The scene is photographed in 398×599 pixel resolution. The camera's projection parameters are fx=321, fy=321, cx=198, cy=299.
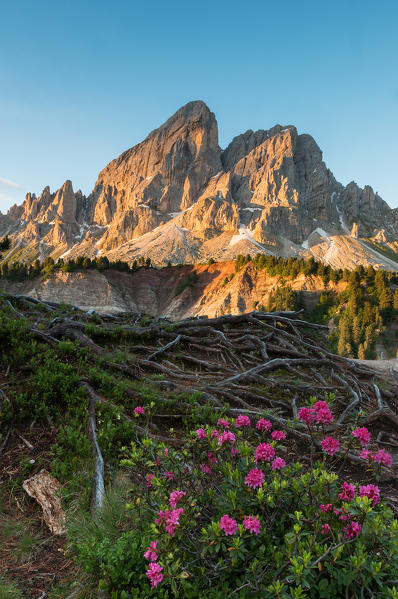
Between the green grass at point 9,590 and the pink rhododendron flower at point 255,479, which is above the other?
the pink rhododendron flower at point 255,479

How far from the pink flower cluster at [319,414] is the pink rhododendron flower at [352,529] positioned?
0.80 m

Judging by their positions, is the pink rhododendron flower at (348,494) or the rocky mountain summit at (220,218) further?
the rocky mountain summit at (220,218)

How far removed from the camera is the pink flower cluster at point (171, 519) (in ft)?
6.35

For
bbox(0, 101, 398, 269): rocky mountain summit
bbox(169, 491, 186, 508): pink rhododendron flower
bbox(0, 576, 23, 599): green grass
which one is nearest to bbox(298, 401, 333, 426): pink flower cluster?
bbox(169, 491, 186, 508): pink rhododendron flower

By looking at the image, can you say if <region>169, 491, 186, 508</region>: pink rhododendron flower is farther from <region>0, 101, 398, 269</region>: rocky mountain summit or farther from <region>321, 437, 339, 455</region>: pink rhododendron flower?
<region>0, 101, 398, 269</region>: rocky mountain summit

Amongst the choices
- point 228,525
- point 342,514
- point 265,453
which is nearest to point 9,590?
point 228,525

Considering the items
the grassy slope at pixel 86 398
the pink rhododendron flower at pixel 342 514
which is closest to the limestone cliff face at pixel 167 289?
the grassy slope at pixel 86 398

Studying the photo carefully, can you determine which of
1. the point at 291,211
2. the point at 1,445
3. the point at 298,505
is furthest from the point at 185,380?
the point at 291,211

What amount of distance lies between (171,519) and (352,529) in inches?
41.8

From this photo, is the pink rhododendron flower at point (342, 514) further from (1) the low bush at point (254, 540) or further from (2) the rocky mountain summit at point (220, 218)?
(2) the rocky mountain summit at point (220, 218)

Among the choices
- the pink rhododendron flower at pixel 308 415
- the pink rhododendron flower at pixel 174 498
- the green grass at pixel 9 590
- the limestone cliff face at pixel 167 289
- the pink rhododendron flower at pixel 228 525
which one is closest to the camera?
the pink rhododendron flower at pixel 228 525

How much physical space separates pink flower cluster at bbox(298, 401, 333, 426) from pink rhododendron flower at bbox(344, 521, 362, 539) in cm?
80

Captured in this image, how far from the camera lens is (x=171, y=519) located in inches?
77.2

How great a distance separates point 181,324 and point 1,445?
571cm
